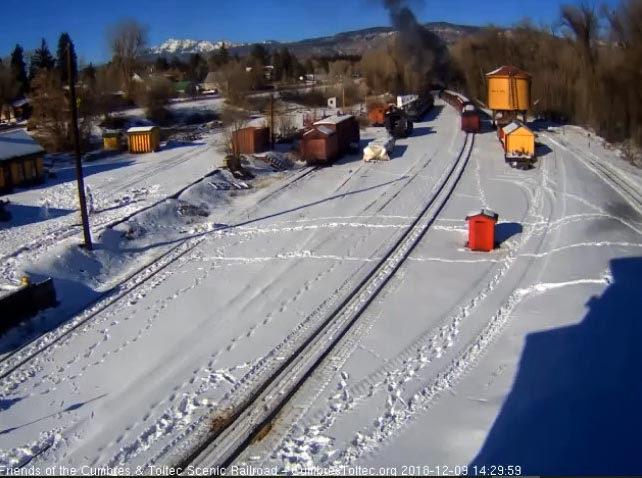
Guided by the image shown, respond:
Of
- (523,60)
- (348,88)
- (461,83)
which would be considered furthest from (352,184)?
(461,83)

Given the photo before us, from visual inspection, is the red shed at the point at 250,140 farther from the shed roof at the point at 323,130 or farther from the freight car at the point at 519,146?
the freight car at the point at 519,146

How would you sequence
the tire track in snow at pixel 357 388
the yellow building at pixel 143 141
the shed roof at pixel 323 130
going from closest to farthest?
the tire track in snow at pixel 357 388, the shed roof at pixel 323 130, the yellow building at pixel 143 141

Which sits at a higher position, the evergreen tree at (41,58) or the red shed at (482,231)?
the evergreen tree at (41,58)

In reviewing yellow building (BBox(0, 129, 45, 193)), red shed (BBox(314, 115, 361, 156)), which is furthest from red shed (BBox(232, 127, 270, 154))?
yellow building (BBox(0, 129, 45, 193))

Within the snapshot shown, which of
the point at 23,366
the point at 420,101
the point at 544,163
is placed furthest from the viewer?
the point at 420,101

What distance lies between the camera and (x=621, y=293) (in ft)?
39.5

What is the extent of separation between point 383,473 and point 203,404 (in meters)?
2.79

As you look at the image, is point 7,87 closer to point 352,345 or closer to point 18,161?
point 18,161

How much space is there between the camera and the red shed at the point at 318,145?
2708 cm

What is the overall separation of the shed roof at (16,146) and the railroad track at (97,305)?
11212 millimetres

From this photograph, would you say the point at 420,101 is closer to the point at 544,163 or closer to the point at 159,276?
the point at 544,163

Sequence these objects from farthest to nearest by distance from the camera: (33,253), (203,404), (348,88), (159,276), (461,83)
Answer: (461,83) < (348,88) < (33,253) < (159,276) < (203,404)

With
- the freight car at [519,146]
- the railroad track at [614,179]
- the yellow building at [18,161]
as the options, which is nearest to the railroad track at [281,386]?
the railroad track at [614,179]

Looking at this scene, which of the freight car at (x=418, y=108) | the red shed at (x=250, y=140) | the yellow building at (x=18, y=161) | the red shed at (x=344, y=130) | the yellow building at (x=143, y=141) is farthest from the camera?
the freight car at (x=418, y=108)
